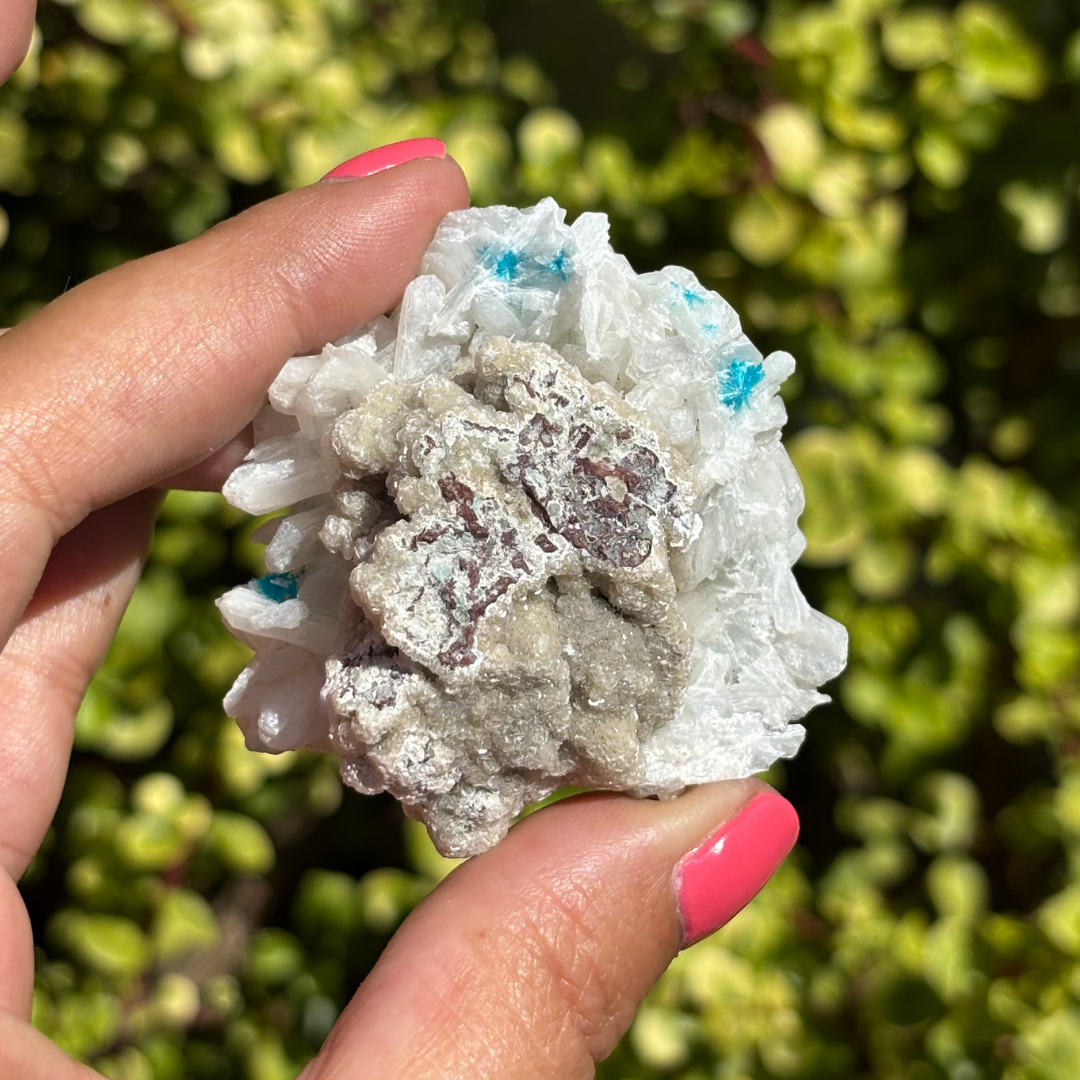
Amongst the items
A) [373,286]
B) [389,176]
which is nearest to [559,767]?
[373,286]

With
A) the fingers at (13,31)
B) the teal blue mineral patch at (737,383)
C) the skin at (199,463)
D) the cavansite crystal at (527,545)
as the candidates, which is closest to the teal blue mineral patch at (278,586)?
the cavansite crystal at (527,545)

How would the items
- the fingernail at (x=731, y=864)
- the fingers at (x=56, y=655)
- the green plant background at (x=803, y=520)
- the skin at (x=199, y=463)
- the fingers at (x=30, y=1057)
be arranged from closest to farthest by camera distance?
the fingers at (x=30, y=1057), the skin at (x=199, y=463), the fingernail at (x=731, y=864), the fingers at (x=56, y=655), the green plant background at (x=803, y=520)

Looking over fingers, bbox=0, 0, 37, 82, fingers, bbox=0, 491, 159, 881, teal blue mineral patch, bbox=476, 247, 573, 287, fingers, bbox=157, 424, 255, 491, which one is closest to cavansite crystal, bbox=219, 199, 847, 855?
teal blue mineral patch, bbox=476, 247, 573, 287

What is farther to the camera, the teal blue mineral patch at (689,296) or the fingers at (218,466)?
the fingers at (218,466)

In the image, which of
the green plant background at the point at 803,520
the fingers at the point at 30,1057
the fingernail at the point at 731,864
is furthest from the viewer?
the green plant background at the point at 803,520

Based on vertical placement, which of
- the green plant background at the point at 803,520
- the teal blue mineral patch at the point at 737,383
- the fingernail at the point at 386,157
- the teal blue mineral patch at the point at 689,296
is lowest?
the green plant background at the point at 803,520

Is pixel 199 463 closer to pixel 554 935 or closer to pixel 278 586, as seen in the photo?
pixel 278 586

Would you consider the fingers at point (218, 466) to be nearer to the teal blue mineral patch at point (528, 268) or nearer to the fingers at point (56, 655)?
the fingers at point (56, 655)

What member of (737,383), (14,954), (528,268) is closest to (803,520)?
(737,383)

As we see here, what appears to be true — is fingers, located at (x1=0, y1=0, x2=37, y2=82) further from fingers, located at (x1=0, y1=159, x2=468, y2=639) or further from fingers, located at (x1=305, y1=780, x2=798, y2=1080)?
fingers, located at (x1=305, y1=780, x2=798, y2=1080)
